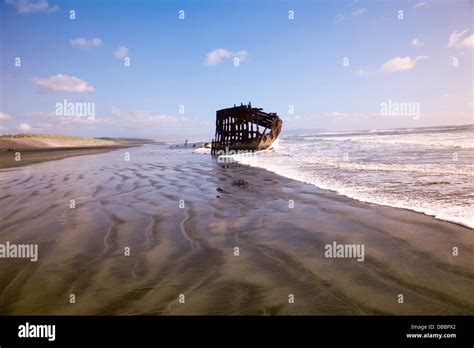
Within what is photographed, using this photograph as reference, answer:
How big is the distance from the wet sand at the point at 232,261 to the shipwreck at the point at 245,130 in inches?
861

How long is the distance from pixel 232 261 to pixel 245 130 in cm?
2568

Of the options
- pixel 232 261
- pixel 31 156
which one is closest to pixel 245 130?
pixel 31 156

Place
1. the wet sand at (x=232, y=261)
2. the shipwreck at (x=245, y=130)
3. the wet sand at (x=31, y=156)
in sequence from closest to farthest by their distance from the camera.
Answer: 1. the wet sand at (x=232, y=261)
2. the wet sand at (x=31, y=156)
3. the shipwreck at (x=245, y=130)

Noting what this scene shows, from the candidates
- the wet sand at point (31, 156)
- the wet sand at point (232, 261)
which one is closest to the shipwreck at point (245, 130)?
the wet sand at point (31, 156)

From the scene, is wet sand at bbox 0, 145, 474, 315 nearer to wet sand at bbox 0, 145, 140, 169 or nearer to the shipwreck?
wet sand at bbox 0, 145, 140, 169

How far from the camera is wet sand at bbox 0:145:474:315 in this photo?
2.83m

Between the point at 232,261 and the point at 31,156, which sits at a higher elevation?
the point at 31,156

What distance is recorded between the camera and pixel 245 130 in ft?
95.1

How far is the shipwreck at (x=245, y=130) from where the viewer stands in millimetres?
28703

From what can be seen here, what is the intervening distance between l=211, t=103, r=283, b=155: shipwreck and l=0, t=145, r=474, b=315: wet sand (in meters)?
21.9

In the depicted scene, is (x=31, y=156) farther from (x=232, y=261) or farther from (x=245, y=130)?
(x=232, y=261)

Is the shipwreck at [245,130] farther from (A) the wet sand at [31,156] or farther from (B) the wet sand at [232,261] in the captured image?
(B) the wet sand at [232,261]
